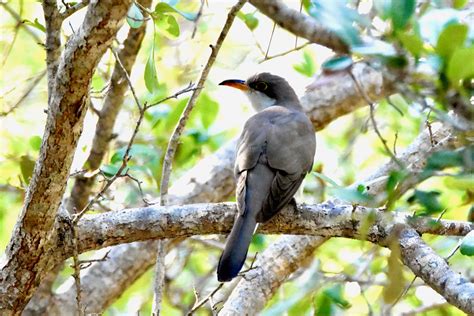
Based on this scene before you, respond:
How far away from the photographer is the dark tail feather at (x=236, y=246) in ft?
15.0

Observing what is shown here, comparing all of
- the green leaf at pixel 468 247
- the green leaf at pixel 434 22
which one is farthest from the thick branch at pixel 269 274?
the green leaf at pixel 434 22

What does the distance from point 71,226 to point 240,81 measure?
3.11 meters

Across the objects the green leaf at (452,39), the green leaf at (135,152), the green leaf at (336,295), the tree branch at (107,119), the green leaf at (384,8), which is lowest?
the green leaf at (452,39)

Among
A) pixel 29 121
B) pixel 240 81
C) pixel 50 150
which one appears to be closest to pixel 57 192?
pixel 50 150

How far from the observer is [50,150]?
364 cm

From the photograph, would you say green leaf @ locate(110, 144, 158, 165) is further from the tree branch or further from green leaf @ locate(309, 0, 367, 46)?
green leaf @ locate(309, 0, 367, 46)

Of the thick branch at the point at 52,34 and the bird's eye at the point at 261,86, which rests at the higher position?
the bird's eye at the point at 261,86

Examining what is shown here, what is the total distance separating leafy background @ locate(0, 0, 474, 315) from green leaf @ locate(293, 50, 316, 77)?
0.01m

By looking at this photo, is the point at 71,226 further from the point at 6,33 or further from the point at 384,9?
the point at 6,33

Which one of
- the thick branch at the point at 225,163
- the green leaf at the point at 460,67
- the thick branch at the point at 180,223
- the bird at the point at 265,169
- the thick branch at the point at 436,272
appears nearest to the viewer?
the green leaf at the point at 460,67

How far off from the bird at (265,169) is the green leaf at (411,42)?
245 centimetres

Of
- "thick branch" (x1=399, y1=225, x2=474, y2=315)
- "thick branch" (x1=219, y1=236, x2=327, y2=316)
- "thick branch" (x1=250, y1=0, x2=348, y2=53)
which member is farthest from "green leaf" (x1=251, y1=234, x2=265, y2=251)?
"thick branch" (x1=399, y1=225, x2=474, y2=315)

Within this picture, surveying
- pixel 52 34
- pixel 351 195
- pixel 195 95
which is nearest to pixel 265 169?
pixel 195 95

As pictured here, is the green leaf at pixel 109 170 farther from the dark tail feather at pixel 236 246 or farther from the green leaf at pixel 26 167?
the dark tail feather at pixel 236 246
